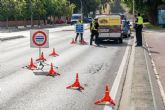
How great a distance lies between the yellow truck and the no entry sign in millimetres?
14539

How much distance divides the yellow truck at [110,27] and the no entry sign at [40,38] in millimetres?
14539

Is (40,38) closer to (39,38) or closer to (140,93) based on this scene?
(39,38)

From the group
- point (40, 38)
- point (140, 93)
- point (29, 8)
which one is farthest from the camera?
point (29, 8)

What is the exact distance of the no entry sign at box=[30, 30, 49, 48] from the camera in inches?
687

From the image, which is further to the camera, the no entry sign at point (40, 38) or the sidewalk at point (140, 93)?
the no entry sign at point (40, 38)

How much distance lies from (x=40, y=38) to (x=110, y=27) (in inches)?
580

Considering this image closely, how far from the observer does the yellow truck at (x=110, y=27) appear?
104ft

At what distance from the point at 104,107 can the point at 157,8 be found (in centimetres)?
6460

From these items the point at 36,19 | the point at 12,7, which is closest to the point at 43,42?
the point at 12,7

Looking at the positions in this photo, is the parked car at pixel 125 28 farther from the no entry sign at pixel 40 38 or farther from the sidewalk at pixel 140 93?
the sidewalk at pixel 140 93

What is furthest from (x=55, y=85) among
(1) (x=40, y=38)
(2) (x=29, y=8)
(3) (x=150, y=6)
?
(2) (x=29, y=8)

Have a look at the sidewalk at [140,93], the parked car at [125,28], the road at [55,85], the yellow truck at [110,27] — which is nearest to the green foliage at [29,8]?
the parked car at [125,28]

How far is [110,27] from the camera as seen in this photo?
31781 mm

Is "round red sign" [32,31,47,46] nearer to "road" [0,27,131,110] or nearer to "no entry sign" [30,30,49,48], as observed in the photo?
"no entry sign" [30,30,49,48]
